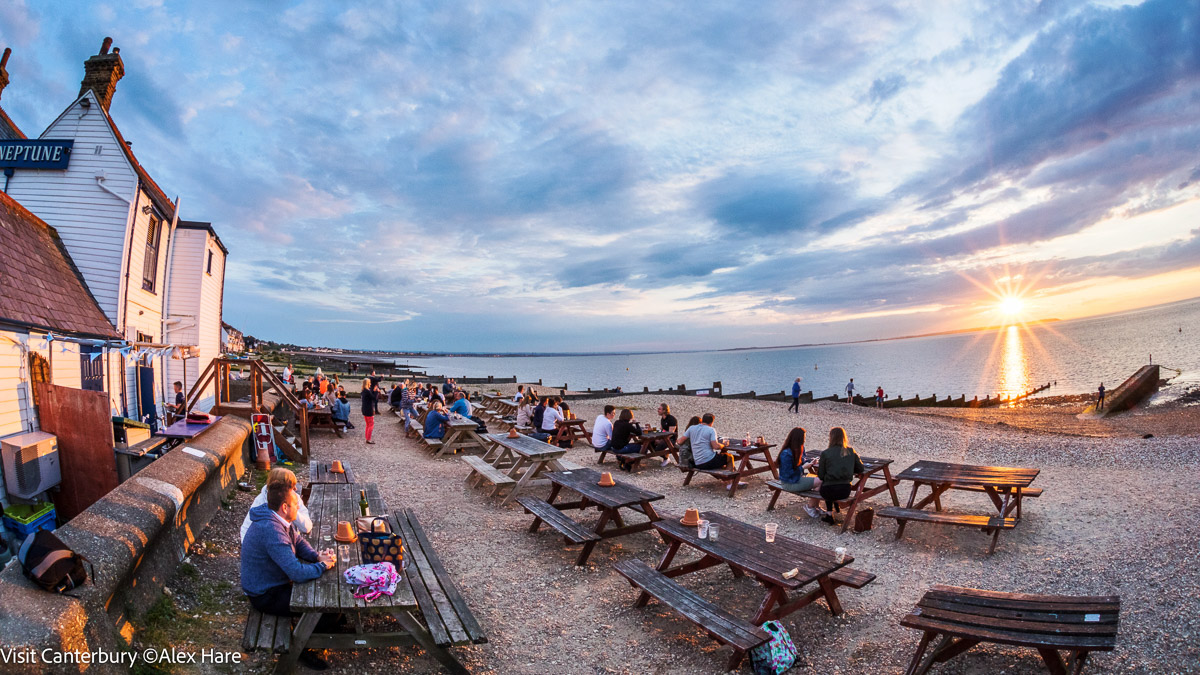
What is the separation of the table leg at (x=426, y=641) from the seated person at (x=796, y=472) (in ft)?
18.8

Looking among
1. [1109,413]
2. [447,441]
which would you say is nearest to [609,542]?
[447,441]

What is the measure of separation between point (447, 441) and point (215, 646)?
913 centimetres

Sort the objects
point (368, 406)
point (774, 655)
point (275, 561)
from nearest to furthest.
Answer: point (275, 561)
point (774, 655)
point (368, 406)

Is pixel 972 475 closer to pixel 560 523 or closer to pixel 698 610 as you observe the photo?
pixel 698 610

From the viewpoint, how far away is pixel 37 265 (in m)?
9.64

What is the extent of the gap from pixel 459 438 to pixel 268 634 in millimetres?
9934

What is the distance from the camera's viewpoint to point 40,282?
30.8 ft

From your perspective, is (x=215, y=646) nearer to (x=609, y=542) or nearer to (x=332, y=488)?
(x=332, y=488)

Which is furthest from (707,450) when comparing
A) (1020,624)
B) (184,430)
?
(184,430)

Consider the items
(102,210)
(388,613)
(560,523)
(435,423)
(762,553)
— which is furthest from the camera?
(435,423)

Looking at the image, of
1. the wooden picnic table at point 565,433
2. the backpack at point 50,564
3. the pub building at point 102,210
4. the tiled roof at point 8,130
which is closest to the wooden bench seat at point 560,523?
the backpack at point 50,564

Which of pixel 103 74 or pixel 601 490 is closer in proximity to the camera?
pixel 601 490

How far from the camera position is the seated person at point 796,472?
27.0 ft

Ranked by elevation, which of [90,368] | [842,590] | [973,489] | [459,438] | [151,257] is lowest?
[842,590]
